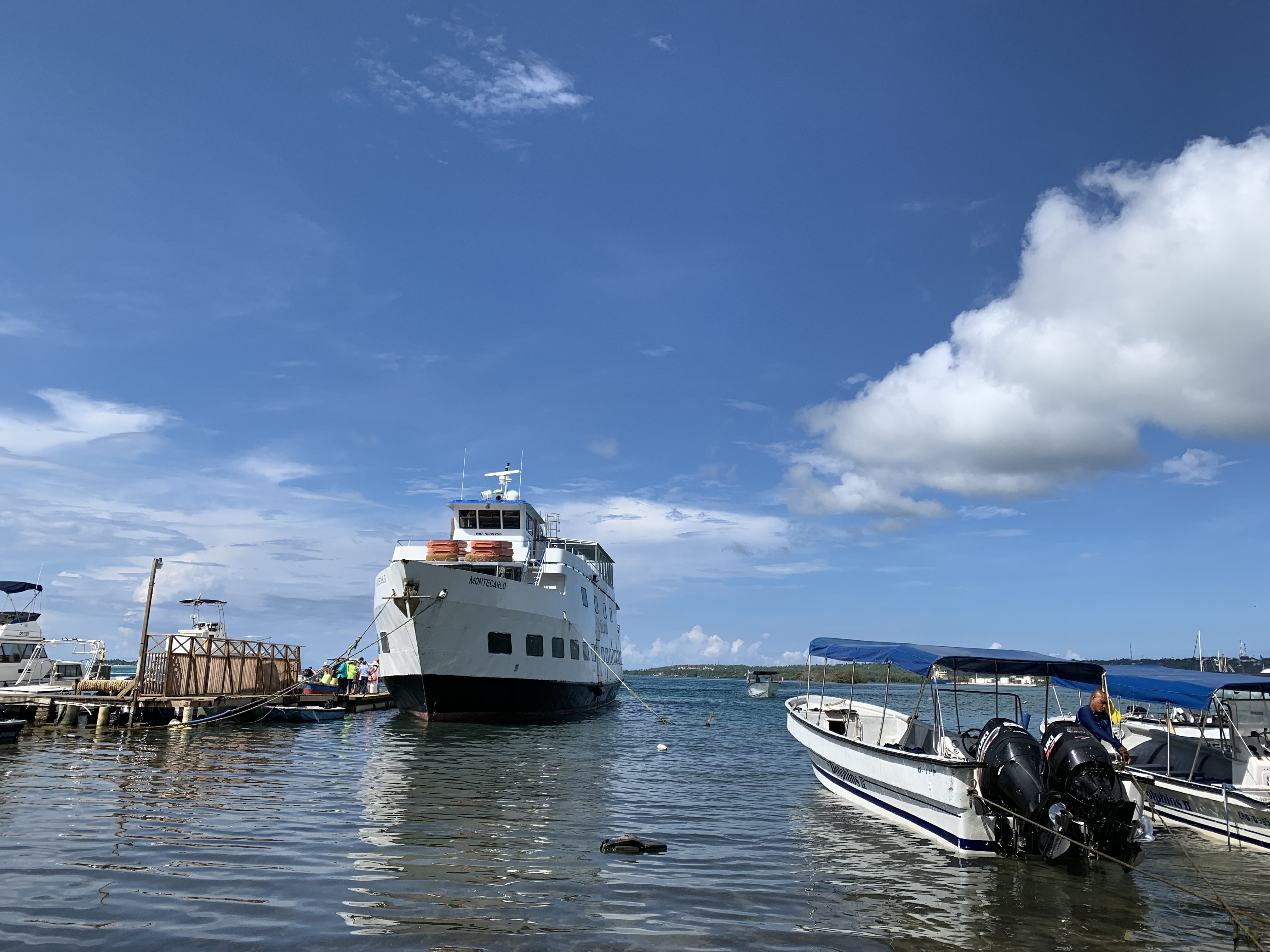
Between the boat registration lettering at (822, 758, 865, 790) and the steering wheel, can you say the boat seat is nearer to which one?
the boat registration lettering at (822, 758, 865, 790)

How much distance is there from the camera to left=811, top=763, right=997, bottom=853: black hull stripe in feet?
37.9

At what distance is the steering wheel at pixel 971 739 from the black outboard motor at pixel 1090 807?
1.95 metres

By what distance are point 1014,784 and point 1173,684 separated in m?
5.71

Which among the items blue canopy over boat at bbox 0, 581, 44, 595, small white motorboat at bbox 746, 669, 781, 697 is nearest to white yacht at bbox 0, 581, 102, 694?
blue canopy over boat at bbox 0, 581, 44, 595

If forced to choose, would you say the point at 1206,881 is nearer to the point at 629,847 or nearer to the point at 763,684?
the point at 629,847

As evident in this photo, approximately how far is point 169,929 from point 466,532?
2874 cm

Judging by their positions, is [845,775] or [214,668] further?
[214,668]

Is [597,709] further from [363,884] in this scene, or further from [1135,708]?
[363,884]

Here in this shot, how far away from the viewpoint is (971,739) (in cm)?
1588

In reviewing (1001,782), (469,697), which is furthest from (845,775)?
(469,697)

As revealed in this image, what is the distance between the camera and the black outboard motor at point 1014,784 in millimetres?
11195

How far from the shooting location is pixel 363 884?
939 centimetres

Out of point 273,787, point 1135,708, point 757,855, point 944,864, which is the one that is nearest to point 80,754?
point 273,787

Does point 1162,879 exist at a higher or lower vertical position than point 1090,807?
lower
